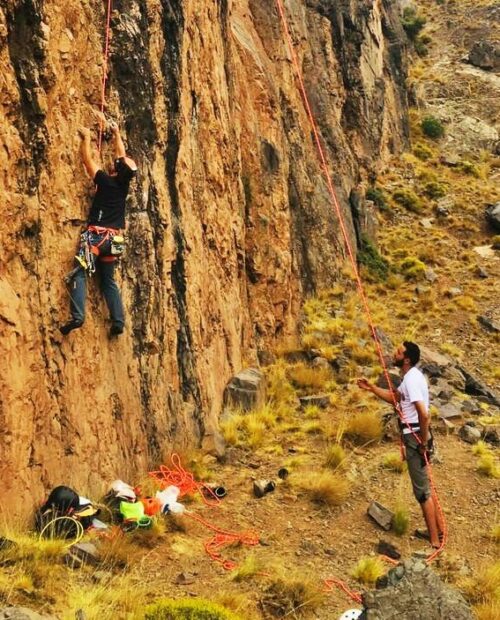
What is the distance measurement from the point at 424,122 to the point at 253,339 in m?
21.9

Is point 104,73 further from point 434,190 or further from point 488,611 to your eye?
point 434,190

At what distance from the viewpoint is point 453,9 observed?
4150 cm

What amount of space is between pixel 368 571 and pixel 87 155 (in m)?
5.59

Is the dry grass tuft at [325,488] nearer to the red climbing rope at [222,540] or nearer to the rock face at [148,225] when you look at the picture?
the red climbing rope at [222,540]

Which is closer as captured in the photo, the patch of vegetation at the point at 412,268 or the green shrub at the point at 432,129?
the patch of vegetation at the point at 412,268

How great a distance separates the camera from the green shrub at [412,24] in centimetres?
3919

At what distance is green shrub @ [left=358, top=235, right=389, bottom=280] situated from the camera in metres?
21.0

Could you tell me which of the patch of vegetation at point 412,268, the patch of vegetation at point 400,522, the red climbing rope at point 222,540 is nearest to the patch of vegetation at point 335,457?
the patch of vegetation at point 400,522

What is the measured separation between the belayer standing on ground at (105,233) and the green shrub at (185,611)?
3.44 meters

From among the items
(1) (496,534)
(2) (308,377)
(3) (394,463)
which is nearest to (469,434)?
(3) (394,463)

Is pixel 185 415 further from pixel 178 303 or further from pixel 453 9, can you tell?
pixel 453 9

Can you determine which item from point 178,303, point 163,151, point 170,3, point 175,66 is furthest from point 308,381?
point 170,3

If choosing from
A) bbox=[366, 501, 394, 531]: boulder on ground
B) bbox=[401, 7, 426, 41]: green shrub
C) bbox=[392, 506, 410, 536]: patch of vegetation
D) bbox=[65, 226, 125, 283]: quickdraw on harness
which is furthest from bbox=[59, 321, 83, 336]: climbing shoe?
bbox=[401, 7, 426, 41]: green shrub

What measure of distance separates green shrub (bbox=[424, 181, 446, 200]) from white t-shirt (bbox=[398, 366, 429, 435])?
2062 centimetres
